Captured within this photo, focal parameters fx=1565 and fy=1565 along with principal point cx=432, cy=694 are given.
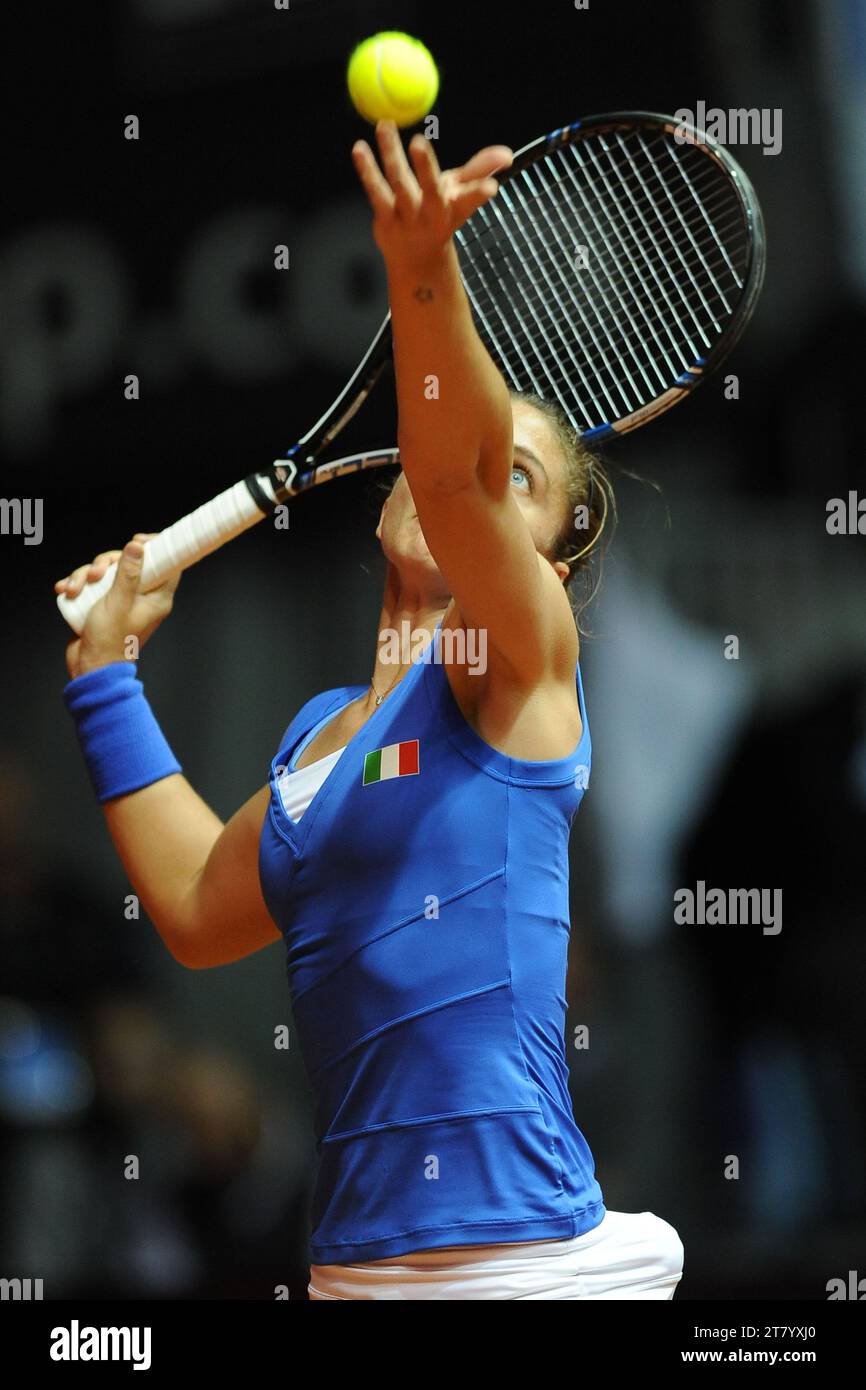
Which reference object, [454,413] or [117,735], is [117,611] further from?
[454,413]

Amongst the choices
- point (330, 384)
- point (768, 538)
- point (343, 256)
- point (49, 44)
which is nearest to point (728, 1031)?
point (768, 538)

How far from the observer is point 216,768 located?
243cm

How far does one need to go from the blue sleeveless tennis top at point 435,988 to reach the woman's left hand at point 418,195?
287 millimetres

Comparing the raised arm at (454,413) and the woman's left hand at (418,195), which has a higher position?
the woman's left hand at (418,195)

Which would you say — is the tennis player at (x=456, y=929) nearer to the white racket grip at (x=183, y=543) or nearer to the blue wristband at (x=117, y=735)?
the blue wristband at (x=117, y=735)

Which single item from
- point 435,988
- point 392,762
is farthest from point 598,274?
point 435,988

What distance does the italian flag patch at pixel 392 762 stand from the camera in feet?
3.28

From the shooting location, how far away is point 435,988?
0.96 m

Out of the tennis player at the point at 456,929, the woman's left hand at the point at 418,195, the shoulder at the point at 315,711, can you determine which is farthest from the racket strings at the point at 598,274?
the woman's left hand at the point at 418,195

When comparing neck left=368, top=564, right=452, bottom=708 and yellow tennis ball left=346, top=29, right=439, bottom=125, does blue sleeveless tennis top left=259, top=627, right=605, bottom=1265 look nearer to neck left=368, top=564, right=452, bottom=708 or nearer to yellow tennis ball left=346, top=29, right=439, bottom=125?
neck left=368, top=564, right=452, bottom=708

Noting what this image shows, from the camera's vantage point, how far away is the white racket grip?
1353 mm

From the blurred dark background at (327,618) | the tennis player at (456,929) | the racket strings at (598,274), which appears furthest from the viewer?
the blurred dark background at (327,618)

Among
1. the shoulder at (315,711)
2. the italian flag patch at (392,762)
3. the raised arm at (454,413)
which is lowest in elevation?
the italian flag patch at (392,762)

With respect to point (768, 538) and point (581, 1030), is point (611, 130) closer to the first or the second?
point (768, 538)
